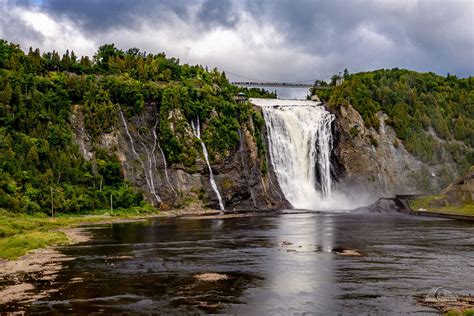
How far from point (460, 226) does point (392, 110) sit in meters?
81.1

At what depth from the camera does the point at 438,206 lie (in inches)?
3563

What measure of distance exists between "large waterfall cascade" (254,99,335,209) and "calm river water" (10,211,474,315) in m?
62.6

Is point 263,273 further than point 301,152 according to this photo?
No

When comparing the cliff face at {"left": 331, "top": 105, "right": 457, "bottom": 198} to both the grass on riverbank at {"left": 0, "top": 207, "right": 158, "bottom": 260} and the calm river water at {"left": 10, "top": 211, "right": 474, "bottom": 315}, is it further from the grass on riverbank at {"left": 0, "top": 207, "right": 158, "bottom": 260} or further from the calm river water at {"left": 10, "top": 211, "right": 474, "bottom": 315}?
the calm river water at {"left": 10, "top": 211, "right": 474, "bottom": 315}

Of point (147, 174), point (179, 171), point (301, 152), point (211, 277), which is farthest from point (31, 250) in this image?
point (301, 152)

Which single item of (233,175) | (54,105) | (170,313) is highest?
(54,105)

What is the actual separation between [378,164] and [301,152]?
22.5 metres

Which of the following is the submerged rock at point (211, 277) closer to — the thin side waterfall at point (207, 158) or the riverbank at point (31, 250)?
the riverbank at point (31, 250)

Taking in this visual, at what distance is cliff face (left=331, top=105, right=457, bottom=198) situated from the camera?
12888cm

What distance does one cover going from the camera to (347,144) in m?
130

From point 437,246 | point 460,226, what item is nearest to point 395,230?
point 460,226

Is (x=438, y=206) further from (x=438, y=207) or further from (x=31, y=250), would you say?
(x=31, y=250)

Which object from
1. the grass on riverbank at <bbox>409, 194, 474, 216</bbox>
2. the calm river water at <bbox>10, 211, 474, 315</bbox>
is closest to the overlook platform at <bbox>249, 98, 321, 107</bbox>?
the grass on riverbank at <bbox>409, 194, 474, 216</bbox>

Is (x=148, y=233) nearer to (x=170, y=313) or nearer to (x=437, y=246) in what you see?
(x=437, y=246)
